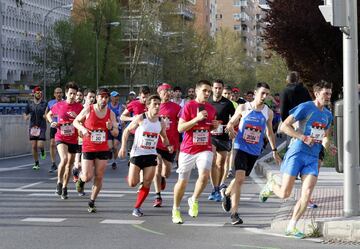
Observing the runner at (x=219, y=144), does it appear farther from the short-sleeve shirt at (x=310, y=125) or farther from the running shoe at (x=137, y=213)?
the short-sleeve shirt at (x=310, y=125)

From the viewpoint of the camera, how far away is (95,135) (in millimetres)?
13016

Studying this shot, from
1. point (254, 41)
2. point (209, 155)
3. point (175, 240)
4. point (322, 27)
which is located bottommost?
point (175, 240)

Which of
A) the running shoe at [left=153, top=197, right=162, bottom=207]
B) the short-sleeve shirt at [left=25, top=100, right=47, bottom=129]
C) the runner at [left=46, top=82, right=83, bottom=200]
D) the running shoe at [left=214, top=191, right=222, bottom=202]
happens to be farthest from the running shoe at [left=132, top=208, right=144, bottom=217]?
the short-sleeve shirt at [left=25, top=100, right=47, bottom=129]

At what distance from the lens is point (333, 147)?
11.4 metres

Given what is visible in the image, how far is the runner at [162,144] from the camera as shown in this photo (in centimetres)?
1377

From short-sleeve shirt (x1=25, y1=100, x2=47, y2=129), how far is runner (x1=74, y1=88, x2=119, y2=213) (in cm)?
837

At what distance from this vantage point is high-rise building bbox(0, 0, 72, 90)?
3342 inches

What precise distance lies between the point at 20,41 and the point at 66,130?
75.3 m

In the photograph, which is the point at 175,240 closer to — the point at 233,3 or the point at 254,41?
the point at 233,3

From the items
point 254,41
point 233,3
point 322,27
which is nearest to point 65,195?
point 322,27

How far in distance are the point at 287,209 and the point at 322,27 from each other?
71.3ft

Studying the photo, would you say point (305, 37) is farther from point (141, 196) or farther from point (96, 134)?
point (141, 196)

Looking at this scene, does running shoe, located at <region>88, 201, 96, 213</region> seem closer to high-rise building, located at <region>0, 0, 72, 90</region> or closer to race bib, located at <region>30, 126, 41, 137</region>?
race bib, located at <region>30, 126, 41, 137</region>

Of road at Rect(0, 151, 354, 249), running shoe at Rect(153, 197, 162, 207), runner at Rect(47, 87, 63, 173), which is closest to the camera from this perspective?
road at Rect(0, 151, 354, 249)
